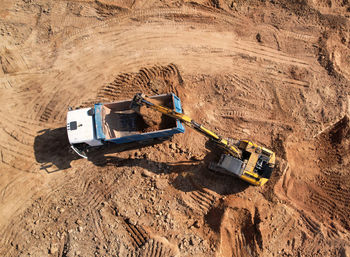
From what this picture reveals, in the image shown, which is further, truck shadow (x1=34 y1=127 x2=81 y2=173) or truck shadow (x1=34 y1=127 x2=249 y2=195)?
truck shadow (x1=34 y1=127 x2=81 y2=173)

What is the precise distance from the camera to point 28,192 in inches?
444

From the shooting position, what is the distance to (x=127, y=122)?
11.8 metres

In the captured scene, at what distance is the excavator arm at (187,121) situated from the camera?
9.60 metres

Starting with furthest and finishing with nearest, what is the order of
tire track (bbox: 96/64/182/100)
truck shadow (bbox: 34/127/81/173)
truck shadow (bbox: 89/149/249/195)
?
tire track (bbox: 96/64/182/100), truck shadow (bbox: 34/127/81/173), truck shadow (bbox: 89/149/249/195)

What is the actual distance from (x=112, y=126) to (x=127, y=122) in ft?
2.66

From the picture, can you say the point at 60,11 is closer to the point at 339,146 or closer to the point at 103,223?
the point at 103,223

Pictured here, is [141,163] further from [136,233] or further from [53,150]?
[53,150]

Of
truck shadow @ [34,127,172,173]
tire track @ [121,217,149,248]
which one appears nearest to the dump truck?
truck shadow @ [34,127,172,173]

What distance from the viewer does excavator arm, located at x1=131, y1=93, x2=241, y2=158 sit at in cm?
960

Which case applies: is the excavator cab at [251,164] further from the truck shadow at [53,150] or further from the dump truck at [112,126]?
the truck shadow at [53,150]

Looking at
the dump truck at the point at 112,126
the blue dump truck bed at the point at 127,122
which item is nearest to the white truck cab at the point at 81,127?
the dump truck at the point at 112,126

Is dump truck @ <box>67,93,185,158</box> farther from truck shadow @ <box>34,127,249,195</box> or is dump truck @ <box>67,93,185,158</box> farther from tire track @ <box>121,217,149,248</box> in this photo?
tire track @ <box>121,217,149,248</box>

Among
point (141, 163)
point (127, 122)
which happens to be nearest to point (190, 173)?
point (141, 163)

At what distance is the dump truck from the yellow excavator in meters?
1.12
